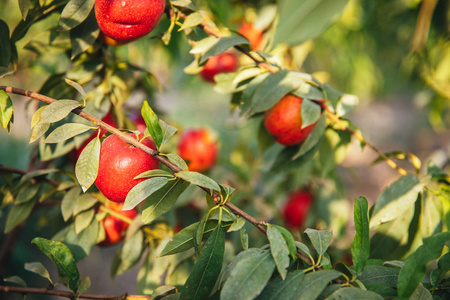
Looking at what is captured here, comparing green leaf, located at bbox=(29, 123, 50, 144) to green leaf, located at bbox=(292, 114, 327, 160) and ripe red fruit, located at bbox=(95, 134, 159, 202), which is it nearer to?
ripe red fruit, located at bbox=(95, 134, 159, 202)

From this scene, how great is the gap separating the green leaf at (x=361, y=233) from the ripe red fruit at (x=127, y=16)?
346mm

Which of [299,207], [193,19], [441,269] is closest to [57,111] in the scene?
[193,19]

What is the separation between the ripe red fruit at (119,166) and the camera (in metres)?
0.44

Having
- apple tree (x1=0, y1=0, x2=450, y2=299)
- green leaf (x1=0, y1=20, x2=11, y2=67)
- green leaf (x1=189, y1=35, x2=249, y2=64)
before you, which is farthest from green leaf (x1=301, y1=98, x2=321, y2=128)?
green leaf (x1=0, y1=20, x2=11, y2=67)

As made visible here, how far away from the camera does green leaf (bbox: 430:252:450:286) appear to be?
42 cm

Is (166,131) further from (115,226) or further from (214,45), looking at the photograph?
(115,226)

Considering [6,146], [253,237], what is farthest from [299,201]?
[6,146]

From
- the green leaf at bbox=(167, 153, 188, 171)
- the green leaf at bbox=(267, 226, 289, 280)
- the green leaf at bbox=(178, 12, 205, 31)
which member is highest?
the green leaf at bbox=(178, 12, 205, 31)

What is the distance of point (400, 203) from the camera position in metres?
0.57

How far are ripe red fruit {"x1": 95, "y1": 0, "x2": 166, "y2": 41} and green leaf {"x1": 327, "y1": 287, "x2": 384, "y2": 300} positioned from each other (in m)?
0.40

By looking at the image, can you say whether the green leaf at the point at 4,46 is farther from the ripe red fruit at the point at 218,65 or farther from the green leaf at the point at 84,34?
the ripe red fruit at the point at 218,65

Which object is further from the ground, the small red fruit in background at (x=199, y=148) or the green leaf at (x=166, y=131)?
the green leaf at (x=166, y=131)

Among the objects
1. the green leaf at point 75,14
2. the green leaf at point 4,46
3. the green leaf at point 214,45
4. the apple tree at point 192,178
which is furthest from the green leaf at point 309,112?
the green leaf at point 4,46

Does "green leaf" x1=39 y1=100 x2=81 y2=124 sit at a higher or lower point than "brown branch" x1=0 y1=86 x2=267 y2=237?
higher
